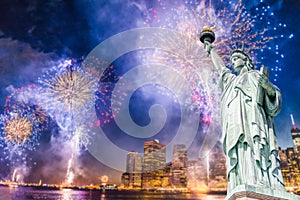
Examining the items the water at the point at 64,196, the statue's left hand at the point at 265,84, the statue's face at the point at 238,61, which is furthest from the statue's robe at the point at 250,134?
the water at the point at 64,196

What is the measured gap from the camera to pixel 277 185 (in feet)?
19.0

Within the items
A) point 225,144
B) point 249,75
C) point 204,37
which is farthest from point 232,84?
point 204,37

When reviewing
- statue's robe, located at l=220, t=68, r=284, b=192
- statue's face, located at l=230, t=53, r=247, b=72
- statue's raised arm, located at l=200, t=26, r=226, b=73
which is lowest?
statue's robe, located at l=220, t=68, r=284, b=192

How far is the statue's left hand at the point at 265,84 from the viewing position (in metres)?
6.59

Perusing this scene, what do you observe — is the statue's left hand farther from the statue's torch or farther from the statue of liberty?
the statue's torch

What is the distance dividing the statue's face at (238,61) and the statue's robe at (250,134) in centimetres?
58

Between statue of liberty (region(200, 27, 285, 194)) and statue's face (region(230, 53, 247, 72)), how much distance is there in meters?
0.37

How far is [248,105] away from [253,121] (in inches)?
22.0

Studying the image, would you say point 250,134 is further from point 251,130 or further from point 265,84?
point 265,84

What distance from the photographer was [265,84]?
6594 mm

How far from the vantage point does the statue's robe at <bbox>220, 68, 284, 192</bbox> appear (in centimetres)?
590

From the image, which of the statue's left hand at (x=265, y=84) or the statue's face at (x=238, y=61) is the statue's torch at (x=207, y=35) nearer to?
the statue's face at (x=238, y=61)

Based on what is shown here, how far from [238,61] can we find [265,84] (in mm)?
1553

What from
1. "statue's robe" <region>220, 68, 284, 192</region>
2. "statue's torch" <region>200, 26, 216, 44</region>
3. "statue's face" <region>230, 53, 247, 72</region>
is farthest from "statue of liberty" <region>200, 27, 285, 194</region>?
"statue's torch" <region>200, 26, 216, 44</region>
